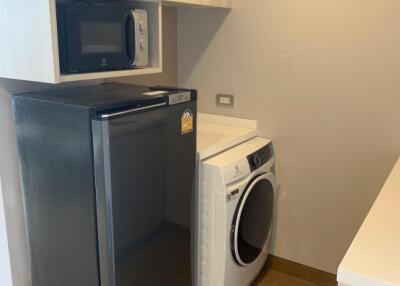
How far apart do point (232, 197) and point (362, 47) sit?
42.2 inches

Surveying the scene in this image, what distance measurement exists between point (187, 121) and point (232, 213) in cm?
57

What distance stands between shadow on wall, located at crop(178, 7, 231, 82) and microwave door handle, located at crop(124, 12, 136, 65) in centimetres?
93

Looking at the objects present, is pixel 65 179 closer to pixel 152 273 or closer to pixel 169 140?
pixel 169 140

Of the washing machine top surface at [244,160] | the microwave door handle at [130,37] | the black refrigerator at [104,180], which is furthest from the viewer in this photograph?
the washing machine top surface at [244,160]

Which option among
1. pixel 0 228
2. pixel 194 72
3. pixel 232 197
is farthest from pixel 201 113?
pixel 0 228

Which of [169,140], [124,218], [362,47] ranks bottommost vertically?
[124,218]

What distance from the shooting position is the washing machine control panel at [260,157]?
6.84 ft

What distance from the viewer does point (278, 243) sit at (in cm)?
254

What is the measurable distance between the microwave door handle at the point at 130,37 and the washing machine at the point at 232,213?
2.09 feet

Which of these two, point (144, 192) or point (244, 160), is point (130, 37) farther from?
point (244, 160)

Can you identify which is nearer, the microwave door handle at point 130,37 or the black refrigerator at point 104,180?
the black refrigerator at point 104,180

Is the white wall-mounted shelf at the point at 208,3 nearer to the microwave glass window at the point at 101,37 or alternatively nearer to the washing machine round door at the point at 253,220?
the microwave glass window at the point at 101,37

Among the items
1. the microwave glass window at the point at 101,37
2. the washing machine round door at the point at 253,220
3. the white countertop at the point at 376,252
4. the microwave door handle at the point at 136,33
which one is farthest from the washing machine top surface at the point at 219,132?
the white countertop at the point at 376,252

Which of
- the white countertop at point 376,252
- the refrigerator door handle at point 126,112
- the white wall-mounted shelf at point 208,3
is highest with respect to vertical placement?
the white wall-mounted shelf at point 208,3
